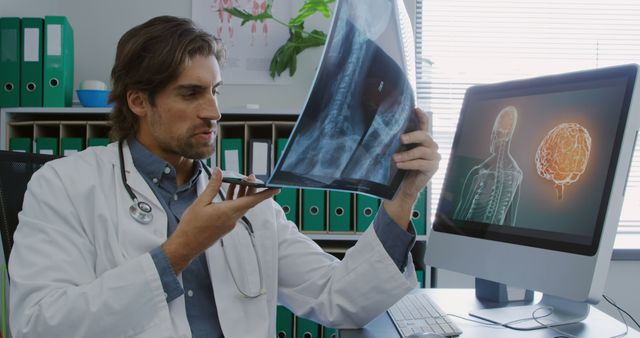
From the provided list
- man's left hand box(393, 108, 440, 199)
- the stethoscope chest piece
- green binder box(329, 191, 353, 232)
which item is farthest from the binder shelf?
man's left hand box(393, 108, 440, 199)

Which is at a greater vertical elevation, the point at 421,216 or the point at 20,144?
the point at 20,144

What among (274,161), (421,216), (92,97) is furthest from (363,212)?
(92,97)

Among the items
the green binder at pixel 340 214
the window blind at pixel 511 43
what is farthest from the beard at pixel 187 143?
the window blind at pixel 511 43

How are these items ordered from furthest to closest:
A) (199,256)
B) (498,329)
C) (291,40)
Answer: (291,40) → (199,256) → (498,329)

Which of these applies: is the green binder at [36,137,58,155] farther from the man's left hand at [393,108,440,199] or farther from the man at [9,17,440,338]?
the man's left hand at [393,108,440,199]

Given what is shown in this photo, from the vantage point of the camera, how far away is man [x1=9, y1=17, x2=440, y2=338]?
0.88 m

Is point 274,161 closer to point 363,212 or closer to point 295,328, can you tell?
point 363,212

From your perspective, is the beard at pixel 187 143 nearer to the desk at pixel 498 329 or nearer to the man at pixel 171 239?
the man at pixel 171 239

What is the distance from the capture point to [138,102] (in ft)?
4.12

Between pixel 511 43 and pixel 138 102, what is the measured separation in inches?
A: 75.5

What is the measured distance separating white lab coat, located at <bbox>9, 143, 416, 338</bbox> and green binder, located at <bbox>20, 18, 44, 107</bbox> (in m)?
1.12

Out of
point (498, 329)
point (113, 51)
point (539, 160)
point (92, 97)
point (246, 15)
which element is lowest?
point (498, 329)

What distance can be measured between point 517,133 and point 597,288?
327mm

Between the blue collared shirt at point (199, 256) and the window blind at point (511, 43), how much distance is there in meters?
1.58
